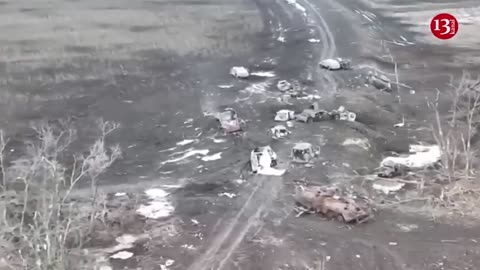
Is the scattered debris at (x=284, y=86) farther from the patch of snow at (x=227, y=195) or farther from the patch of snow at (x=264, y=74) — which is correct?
the patch of snow at (x=227, y=195)

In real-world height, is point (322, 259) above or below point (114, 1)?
below

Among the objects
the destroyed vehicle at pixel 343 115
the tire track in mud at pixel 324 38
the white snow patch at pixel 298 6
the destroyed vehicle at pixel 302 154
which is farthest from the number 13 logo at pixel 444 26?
the destroyed vehicle at pixel 302 154

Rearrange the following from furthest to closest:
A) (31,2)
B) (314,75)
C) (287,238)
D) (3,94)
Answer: (31,2), (314,75), (3,94), (287,238)

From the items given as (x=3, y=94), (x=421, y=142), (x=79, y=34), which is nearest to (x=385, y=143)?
(x=421, y=142)

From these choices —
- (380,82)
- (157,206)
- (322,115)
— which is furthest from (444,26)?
(157,206)

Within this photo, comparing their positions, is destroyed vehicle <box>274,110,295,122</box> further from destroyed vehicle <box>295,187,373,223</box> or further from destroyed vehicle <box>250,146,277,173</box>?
destroyed vehicle <box>295,187,373,223</box>

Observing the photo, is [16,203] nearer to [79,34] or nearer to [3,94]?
[3,94]

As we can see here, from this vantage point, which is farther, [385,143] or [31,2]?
[31,2]
